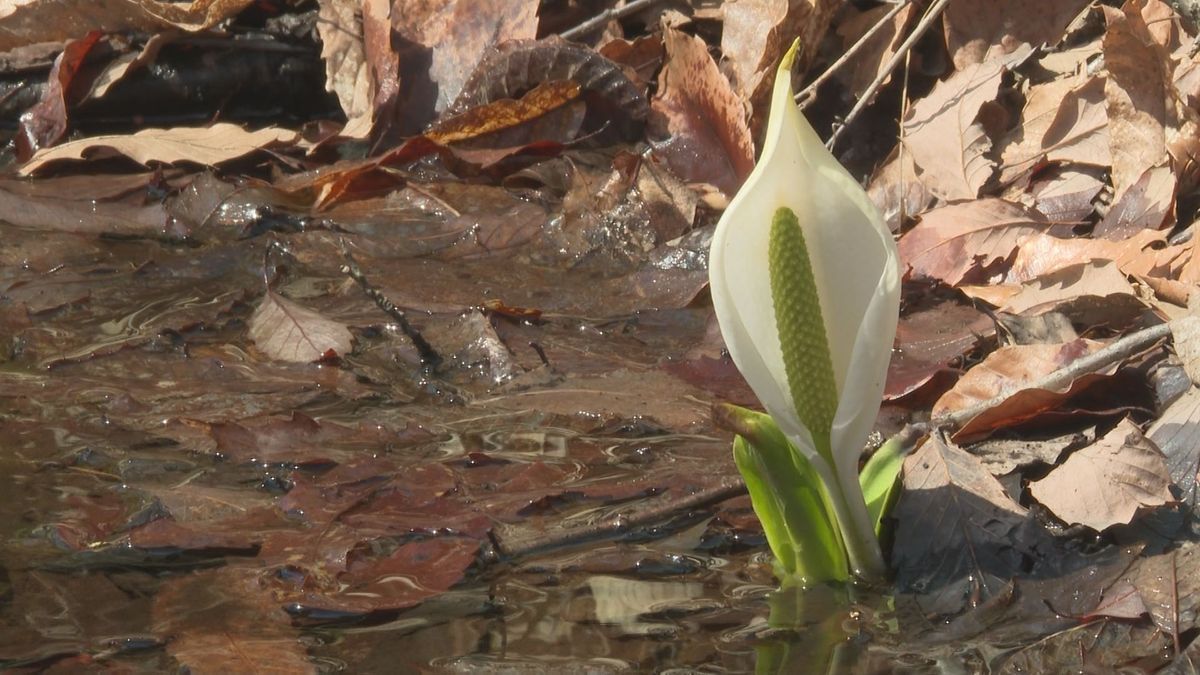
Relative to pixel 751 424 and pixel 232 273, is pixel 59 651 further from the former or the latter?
pixel 232 273

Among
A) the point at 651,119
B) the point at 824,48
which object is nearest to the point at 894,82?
the point at 824,48

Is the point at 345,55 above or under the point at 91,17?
under

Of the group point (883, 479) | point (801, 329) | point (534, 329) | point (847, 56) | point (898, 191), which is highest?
point (801, 329)

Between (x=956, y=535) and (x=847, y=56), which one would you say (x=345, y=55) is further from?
(x=956, y=535)

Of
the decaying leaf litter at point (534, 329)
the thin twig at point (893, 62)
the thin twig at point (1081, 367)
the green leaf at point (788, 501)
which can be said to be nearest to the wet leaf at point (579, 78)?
the decaying leaf litter at point (534, 329)

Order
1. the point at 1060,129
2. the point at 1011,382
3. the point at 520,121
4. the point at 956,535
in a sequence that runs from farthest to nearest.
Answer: the point at 520,121 → the point at 1060,129 → the point at 1011,382 → the point at 956,535

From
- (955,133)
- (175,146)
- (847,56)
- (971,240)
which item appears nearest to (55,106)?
(175,146)

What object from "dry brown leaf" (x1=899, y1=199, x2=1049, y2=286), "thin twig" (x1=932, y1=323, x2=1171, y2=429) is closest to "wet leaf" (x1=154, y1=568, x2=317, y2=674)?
"thin twig" (x1=932, y1=323, x2=1171, y2=429)
